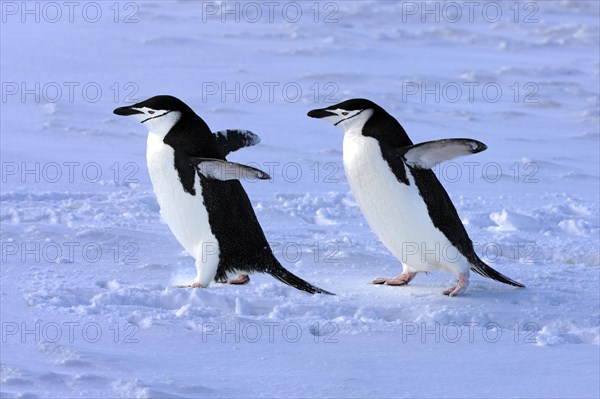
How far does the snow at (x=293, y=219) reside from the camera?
3.15 m

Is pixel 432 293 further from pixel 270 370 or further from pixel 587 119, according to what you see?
pixel 587 119

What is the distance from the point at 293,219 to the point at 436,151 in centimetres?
178

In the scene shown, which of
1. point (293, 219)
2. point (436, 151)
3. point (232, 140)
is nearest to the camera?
point (436, 151)

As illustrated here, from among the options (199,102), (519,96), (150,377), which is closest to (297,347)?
(150,377)

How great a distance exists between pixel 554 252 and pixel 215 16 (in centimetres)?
945

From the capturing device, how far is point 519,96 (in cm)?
1007

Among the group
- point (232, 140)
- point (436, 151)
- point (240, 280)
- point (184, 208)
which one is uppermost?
point (436, 151)

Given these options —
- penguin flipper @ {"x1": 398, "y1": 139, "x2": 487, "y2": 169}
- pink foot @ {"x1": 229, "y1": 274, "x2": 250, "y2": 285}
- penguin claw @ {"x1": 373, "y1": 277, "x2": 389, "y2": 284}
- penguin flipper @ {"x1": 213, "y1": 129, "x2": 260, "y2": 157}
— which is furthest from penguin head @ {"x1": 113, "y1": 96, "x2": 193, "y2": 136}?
penguin claw @ {"x1": 373, "y1": 277, "x2": 389, "y2": 284}

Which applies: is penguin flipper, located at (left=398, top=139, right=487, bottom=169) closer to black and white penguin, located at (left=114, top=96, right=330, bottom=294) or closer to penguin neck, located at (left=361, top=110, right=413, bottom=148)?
penguin neck, located at (left=361, top=110, right=413, bottom=148)

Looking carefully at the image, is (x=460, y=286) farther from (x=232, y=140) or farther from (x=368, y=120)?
(x=232, y=140)

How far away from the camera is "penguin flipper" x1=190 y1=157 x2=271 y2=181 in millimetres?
3711

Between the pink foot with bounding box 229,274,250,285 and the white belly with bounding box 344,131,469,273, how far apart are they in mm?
519

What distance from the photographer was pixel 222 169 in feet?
12.7

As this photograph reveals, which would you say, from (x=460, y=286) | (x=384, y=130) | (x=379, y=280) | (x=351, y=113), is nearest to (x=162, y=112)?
(x=351, y=113)
